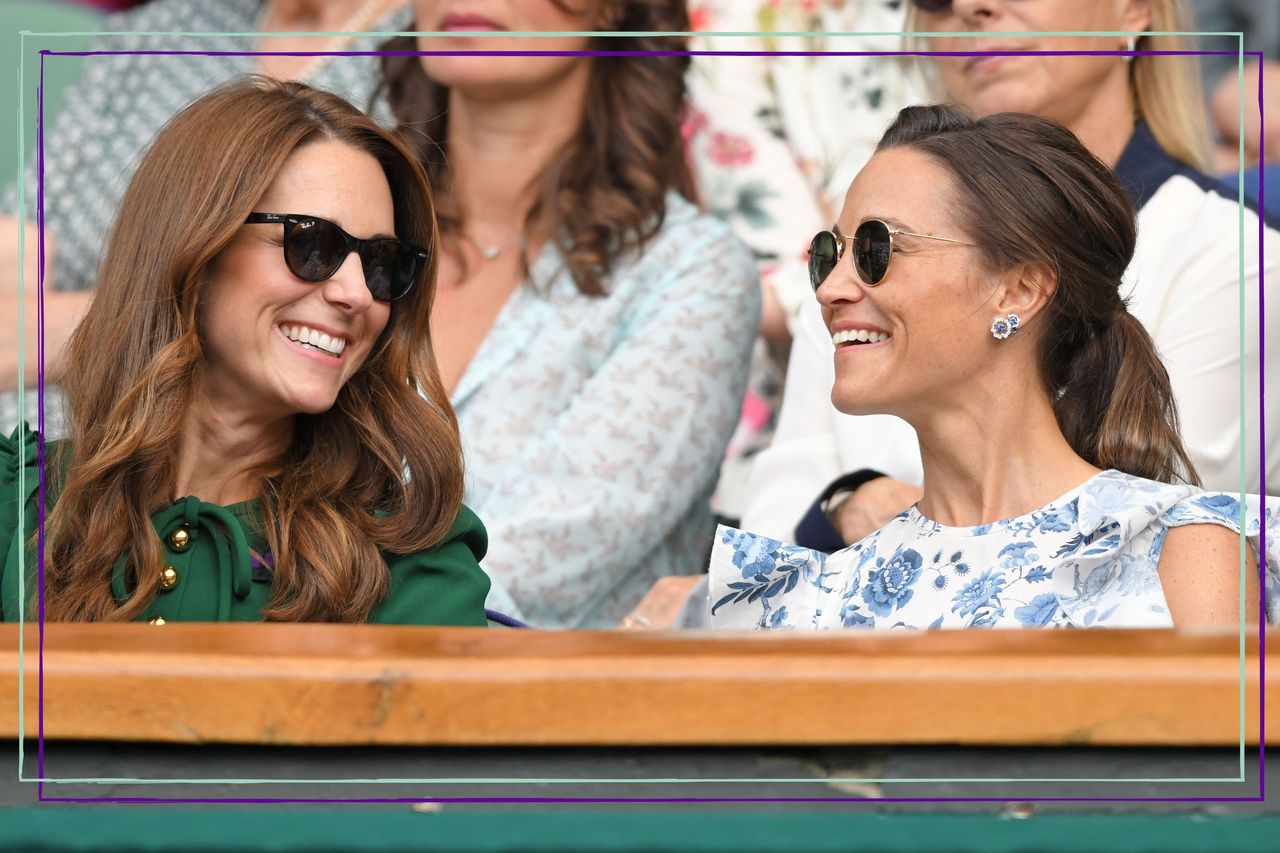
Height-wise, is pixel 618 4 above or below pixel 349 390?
above

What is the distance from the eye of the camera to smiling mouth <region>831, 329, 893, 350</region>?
1389 millimetres

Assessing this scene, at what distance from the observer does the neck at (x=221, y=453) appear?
148cm

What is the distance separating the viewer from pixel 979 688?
0.90 metres

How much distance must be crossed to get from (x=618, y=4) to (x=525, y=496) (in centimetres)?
69

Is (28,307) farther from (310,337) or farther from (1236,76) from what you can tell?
(1236,76)

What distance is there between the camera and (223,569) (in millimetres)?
1427

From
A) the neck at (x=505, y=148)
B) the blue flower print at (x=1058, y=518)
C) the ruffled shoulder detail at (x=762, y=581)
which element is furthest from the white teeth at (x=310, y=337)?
the neck at (x=505, y=148)

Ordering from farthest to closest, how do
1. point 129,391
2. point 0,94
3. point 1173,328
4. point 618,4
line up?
point 0,94 < point 618,4 < point 1173,328 < point 129,391

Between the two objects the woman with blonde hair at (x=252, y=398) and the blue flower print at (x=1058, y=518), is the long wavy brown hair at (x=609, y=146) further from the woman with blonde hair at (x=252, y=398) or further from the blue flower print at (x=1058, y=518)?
the blue flower print at (x=1058, y=518)

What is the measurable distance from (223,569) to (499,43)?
90 centimetres

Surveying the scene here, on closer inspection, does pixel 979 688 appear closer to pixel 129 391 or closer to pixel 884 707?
pixel 884 707

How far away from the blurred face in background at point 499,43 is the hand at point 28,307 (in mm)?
560

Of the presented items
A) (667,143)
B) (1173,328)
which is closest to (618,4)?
(667,143)

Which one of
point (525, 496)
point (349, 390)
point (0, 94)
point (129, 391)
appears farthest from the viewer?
point (0, 94)
